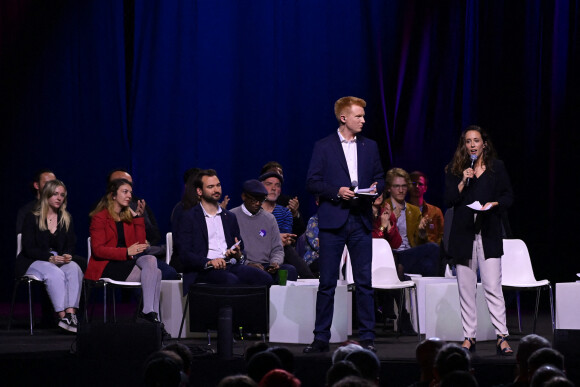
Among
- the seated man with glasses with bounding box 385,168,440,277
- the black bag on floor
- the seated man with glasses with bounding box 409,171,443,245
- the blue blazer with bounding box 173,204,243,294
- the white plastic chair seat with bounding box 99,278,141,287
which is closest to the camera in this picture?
the black bag on floor

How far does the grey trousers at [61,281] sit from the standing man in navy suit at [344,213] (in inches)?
85.6

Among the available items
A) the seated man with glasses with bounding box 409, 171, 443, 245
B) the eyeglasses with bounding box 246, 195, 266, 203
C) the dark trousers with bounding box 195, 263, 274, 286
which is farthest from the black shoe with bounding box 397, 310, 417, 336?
the eyeglasses with bounding box 246, 195, 266, 203

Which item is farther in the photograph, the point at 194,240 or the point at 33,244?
the point at 33,244

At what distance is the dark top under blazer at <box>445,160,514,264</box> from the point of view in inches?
206

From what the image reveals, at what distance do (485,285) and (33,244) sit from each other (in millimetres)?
3392

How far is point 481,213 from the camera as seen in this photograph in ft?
17.4

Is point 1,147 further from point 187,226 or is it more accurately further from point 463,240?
point 463,240

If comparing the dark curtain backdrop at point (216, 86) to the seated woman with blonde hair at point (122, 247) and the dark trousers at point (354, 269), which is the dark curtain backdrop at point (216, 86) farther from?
the dark trousers at point (354, 269)

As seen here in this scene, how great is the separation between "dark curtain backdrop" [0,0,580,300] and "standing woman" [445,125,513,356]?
3443mm

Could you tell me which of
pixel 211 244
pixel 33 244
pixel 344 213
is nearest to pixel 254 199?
pixel 211 244

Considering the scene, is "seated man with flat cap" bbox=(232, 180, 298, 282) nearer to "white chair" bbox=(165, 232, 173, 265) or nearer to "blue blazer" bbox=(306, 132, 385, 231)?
"white chair" bbox=(165, 232, 173, 265)

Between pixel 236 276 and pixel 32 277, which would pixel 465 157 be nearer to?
pixel 236 276

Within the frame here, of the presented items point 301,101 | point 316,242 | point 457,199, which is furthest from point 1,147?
point 457,199

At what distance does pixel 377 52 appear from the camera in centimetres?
918
